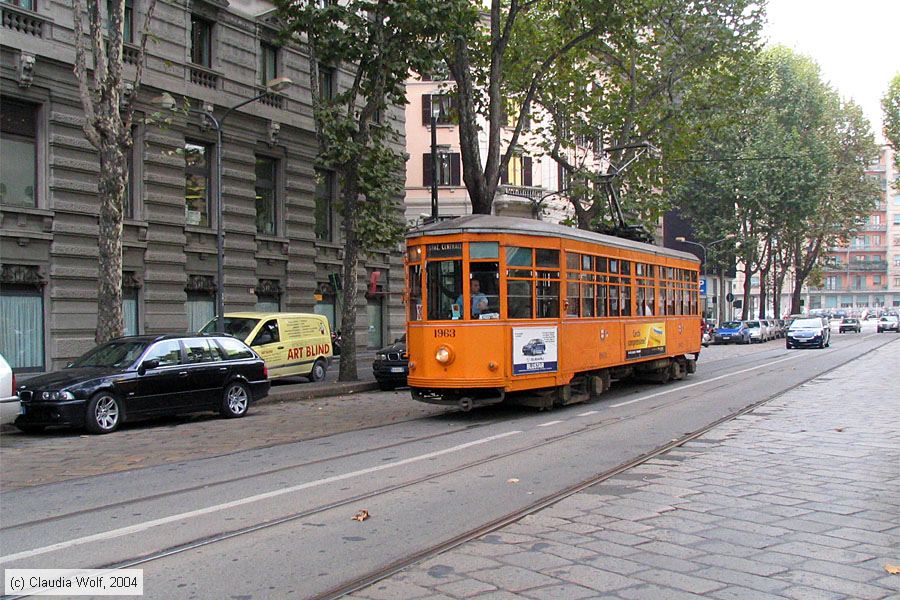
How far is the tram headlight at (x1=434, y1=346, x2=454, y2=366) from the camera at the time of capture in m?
13.0

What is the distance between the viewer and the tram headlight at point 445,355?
13000 mm

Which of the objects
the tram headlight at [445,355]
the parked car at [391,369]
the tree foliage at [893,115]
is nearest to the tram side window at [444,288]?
the tram headlight at [445,355]

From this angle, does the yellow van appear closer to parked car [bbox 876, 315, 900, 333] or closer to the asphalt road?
the asphalt road

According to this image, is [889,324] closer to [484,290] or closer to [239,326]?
[239,326]

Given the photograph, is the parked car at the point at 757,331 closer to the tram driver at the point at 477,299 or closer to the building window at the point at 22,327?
the tram driver at the point at 477,299

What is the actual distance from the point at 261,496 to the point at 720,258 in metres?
49.4

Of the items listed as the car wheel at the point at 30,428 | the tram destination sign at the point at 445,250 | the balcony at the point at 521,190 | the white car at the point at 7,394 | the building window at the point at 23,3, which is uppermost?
the building window at the point at 23,3

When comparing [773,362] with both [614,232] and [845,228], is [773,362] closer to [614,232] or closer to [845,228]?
[614,232]

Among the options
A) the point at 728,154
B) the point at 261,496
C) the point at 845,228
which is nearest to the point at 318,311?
the point at 261,496

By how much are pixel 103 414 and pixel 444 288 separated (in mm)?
5752

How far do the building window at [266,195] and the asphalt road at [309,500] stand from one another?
15318mm

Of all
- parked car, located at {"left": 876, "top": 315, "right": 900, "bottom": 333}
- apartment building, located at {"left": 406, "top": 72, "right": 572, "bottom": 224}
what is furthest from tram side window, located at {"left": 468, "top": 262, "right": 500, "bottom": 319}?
parked car, located at {"left": 876, "top": 315, "right": 900, "bottom": 333}

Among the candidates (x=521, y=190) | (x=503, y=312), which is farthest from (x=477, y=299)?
(x=521, y=190)

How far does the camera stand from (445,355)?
13.0m
